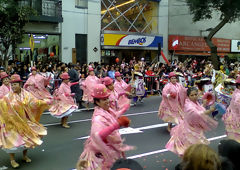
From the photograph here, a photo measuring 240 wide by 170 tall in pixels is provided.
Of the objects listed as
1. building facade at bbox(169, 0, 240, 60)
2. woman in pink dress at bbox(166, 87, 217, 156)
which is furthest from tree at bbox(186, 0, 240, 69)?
woman in pink dress at bbox(166, 87, 217, 156)

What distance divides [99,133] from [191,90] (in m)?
2.35

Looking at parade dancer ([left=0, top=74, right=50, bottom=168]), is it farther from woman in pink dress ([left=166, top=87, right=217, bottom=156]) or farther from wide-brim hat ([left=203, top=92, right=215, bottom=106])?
wide-brim hat ([left=203, top=92, right=215, bottom=106])

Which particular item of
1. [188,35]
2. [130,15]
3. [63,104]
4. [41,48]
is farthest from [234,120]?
[188,35]

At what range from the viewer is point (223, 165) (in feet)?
7.57

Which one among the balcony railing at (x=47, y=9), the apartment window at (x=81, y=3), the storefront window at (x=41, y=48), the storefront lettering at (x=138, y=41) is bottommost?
the storefront window at (x=41, y=48)

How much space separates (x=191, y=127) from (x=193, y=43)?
2586 centimetres

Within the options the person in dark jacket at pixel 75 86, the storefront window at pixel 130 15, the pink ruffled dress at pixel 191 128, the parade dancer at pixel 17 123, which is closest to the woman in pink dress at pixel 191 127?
the pink ruffled dress at pixel 191 128

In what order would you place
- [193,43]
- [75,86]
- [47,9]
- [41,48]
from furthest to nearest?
[193,43] → [41,48] → [47,9] → [75,86]

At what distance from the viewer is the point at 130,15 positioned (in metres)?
24.5

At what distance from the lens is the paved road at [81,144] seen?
5422 millimetres

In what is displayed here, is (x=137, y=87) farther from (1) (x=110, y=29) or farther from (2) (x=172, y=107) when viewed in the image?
(1) (x=110, y=29)

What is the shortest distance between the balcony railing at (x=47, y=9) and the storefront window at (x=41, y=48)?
1.50 m

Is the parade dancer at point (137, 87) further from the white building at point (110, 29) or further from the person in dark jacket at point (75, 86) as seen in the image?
the white building at point (110, 29)

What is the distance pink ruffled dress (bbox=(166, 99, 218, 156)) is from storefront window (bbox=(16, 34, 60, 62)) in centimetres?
1678
